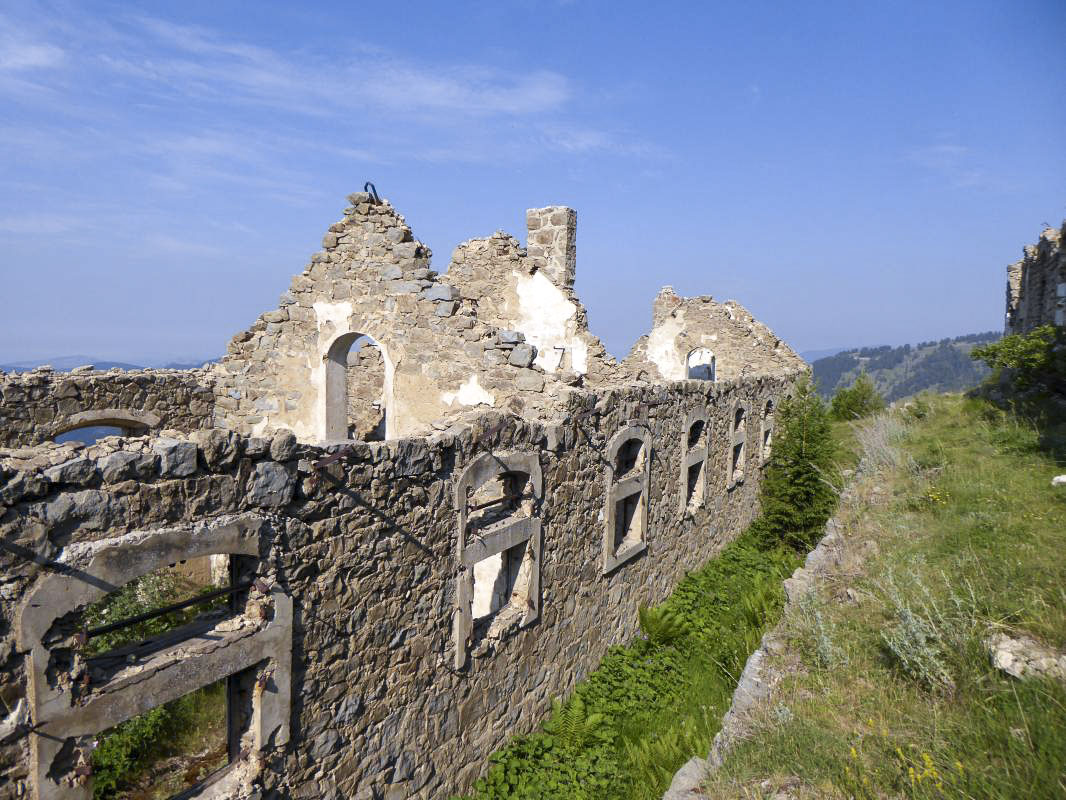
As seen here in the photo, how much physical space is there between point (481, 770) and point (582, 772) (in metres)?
0.93

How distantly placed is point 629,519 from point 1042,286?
16.5m

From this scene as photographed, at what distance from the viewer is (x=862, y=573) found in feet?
20.9

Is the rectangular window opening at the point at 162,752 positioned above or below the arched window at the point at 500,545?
below

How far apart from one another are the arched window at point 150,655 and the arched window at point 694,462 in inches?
292

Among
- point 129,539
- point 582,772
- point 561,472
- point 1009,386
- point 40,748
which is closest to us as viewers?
Answer: point 40,748

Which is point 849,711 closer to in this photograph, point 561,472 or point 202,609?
point 561,472

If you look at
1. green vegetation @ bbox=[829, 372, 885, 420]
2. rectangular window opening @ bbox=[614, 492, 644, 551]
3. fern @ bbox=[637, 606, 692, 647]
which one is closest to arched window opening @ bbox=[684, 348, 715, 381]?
green vegetation @ bbox=[829, 372, 885, 420]

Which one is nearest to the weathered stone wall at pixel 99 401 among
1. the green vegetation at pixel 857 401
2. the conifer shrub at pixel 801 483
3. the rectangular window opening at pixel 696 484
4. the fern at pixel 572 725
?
the fern at pixel 572 725

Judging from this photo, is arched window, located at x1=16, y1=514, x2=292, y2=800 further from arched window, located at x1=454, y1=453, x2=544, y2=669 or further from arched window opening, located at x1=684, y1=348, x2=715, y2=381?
arched window opening, located at x1=684, y1=348, x2=715, y2=381

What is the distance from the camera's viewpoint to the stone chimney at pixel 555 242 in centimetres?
1123

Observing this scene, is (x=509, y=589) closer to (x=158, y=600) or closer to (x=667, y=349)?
(x=158, y=600)

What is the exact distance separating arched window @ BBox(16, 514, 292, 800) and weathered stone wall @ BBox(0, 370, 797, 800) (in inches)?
0.9

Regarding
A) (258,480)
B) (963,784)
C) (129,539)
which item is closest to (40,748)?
(129,539)

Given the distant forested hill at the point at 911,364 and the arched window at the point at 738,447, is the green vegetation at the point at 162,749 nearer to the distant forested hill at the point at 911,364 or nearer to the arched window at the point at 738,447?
the arched window at the point at 738,447
